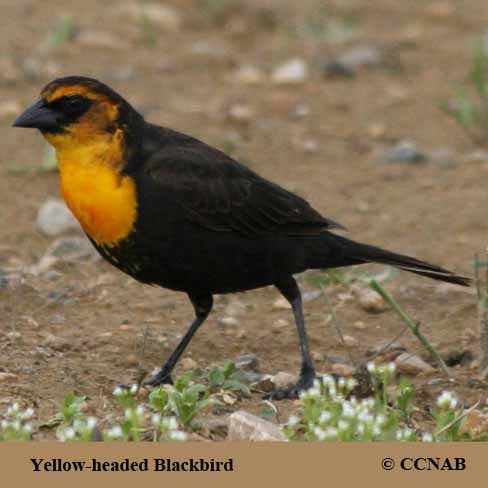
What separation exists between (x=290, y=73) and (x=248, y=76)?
1.08 feet

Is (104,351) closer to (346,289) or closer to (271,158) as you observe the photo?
(346,289)

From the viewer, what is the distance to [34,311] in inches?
269

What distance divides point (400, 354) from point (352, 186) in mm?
2664

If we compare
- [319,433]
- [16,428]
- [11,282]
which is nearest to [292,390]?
[319,433]

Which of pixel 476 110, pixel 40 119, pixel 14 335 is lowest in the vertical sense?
pixel 14 335

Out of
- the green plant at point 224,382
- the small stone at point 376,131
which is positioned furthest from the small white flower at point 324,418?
the small stone at point 376,131

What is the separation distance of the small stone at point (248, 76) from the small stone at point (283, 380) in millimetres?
4792

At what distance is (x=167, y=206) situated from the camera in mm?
5711

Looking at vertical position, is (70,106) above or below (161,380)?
above

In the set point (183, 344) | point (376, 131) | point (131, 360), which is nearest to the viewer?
point (183, 344)

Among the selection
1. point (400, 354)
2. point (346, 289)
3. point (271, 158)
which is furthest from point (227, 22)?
point (400, 354)

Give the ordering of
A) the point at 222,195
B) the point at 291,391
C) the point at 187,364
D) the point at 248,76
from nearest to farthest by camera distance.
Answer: the point at 291,391 < the point at 222,195 < the point at 187,364 < the point at 248,76

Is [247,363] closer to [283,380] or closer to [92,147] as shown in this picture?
[283,380]

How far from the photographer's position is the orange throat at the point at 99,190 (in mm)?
5590
